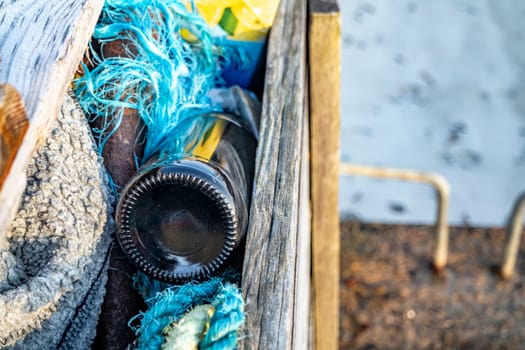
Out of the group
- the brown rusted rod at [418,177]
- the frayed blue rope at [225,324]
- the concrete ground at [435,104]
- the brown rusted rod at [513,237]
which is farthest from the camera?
the concrete ground at [435,104]

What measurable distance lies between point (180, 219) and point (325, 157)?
34.1 inches

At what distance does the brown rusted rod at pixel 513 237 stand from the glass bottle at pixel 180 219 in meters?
3.58

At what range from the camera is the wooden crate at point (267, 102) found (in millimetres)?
1042

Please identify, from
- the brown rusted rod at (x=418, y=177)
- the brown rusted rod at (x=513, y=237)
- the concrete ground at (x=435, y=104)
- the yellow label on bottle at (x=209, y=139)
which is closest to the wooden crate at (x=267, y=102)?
the yellow label on bottle at (x=209, y=139)

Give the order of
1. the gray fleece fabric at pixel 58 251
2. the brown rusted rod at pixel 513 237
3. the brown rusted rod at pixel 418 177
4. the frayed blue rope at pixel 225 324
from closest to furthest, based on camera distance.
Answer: the frayed blue rope at pixel 225 324 → the gray fleece fabric at pixel 58 251 → the brown rusted rod at pixel 513 237 → the brown rusted rod at pixel 418 177

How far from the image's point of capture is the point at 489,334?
4707 millimetres

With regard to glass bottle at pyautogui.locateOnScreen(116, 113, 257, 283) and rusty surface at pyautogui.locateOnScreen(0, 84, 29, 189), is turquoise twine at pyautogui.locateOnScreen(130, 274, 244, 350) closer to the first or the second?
glass bottle at pyautogui.locateOnScreen(116, 113, 257, 283)

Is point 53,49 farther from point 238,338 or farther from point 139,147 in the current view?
point 238,338

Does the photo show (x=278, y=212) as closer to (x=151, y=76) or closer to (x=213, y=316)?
(x=213, y=316)

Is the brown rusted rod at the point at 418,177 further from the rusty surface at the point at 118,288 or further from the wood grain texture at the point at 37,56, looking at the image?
the wood grain texture at the point at 37,56

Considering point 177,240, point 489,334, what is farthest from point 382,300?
point 177,240

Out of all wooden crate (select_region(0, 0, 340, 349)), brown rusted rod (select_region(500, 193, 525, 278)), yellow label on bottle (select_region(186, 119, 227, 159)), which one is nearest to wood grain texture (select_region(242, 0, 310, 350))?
wooden crate (select_region(0, 0, 340, 349))

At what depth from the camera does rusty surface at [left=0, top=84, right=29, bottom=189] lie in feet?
2.98

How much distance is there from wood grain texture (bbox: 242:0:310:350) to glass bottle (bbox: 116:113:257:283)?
6cm
